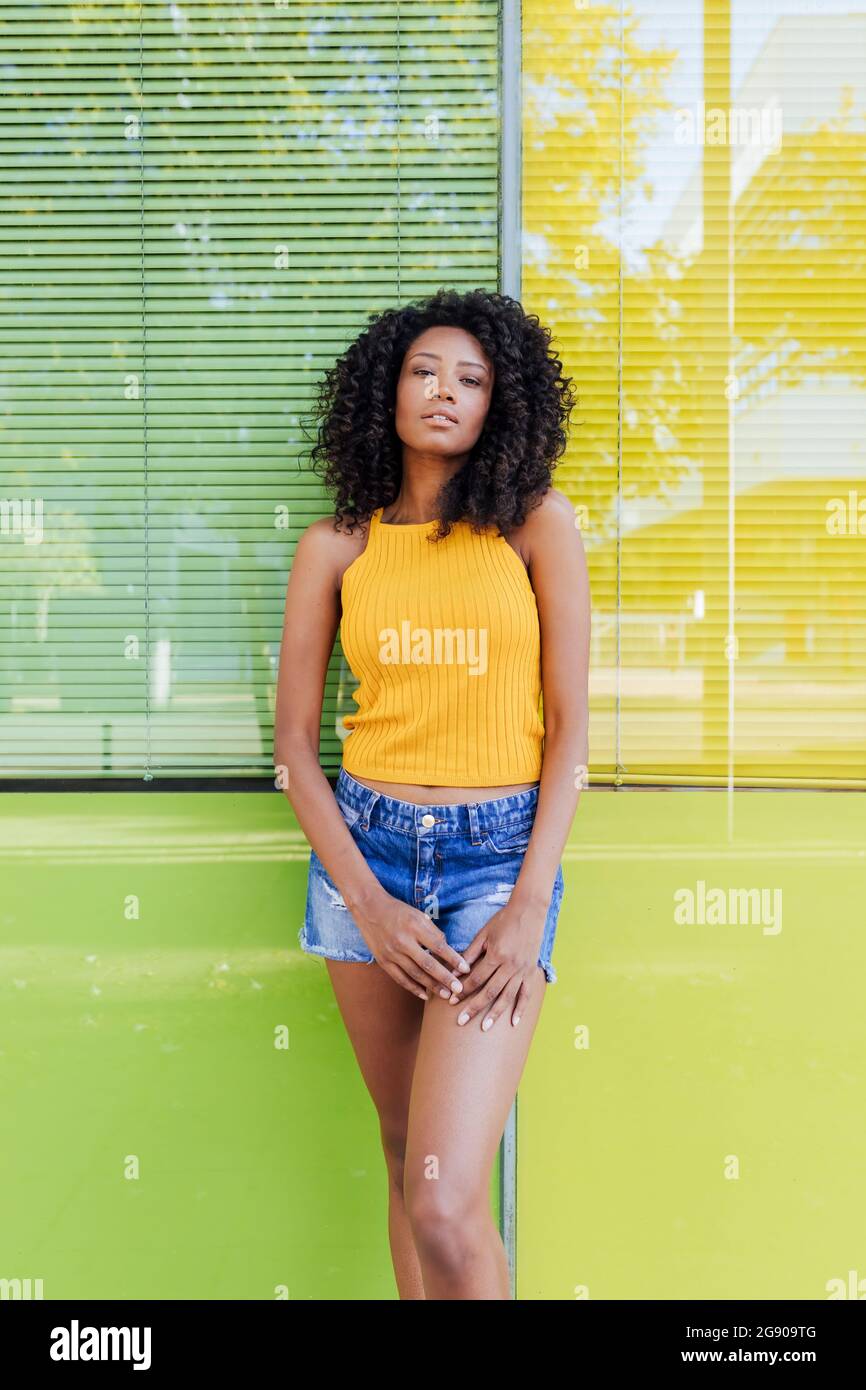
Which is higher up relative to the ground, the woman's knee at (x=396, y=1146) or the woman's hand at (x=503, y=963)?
the woman's hand at (x=503, y=963)

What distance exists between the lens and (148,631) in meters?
2.43

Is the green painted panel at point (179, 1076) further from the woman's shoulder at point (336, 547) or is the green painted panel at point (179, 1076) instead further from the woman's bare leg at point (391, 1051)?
the woman's shoulder at point (336, 547)

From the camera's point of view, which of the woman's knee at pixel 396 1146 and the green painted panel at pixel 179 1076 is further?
the green painted panel at pixel 179 1076

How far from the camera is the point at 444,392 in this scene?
76.3 inches

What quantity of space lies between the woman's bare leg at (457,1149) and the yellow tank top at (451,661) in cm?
43

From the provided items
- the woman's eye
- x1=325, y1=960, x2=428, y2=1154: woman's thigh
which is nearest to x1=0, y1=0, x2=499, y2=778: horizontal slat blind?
the woman's eye

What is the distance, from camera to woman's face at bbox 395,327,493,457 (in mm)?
1938

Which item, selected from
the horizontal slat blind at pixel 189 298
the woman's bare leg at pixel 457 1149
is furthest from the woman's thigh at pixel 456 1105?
the horizontal slat blind at pixel 189 298

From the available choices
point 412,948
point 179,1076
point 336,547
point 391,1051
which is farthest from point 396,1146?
point 336,547

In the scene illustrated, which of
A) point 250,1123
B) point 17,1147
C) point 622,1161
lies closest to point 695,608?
point 622,1161

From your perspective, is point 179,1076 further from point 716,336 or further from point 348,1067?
point 716,336

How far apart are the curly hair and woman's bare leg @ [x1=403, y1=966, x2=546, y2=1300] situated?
0.91m

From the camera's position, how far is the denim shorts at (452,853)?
183 cm

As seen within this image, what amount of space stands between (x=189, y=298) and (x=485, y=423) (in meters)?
0.86
